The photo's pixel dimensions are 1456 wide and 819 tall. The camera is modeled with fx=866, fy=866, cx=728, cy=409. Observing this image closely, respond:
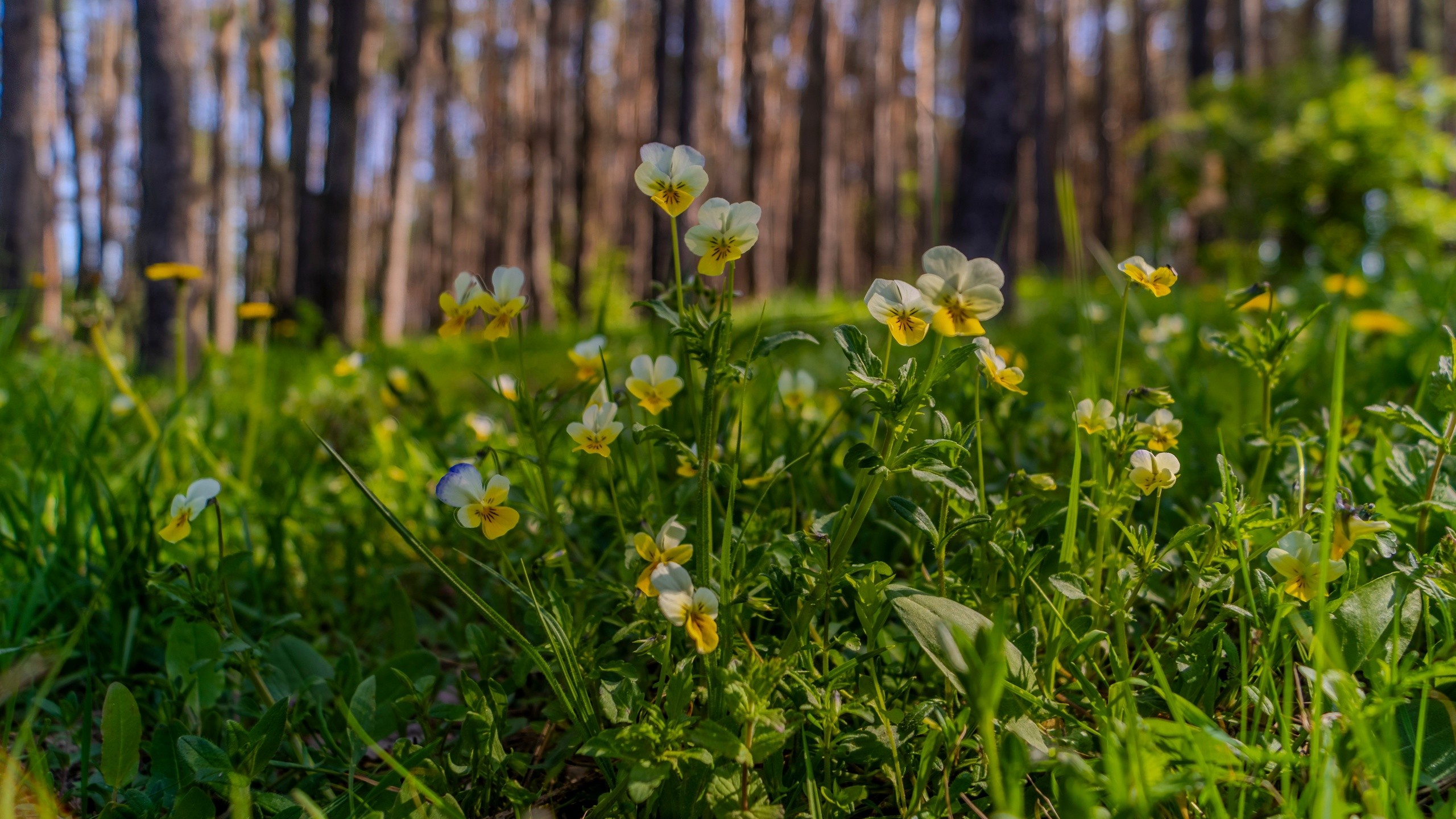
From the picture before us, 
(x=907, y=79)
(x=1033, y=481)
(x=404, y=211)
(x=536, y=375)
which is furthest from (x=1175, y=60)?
(x=1033, y=481)

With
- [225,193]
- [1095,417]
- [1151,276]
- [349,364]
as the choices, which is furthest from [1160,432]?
[225,193]

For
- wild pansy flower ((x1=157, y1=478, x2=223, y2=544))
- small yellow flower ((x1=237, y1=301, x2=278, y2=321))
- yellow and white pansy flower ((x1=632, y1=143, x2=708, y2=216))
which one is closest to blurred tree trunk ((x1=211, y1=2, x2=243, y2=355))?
small yellow flower ((x1=237, y1=301, x2=278, y2=321))

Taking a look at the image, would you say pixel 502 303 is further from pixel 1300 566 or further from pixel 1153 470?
pixel 1300 566

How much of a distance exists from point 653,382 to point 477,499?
25cm

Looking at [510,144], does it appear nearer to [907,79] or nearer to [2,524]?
[907,79]

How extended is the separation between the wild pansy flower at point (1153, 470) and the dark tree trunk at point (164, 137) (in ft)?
15.6

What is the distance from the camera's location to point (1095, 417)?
3.34 feet

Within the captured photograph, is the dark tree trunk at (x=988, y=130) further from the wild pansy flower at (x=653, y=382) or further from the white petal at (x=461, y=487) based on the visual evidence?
the white petal at (x=461, y=487)

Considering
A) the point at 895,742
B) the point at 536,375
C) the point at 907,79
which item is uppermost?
the point at 907,79

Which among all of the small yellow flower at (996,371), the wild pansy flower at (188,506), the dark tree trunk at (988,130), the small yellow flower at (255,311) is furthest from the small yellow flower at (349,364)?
the dark tree trunk at (988,130)

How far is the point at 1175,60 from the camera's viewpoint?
1164 inches

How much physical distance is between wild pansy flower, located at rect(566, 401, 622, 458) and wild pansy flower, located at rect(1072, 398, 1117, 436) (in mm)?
530

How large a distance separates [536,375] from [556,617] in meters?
4.13

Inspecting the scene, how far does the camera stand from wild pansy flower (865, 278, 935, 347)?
84cm
